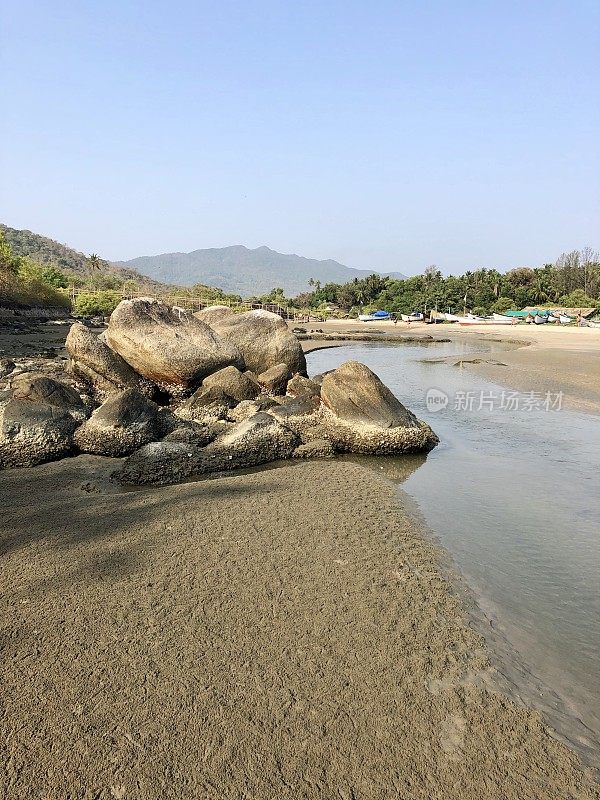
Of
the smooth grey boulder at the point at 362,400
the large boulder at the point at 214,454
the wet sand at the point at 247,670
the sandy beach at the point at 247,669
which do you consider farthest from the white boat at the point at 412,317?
the wet sand at the point at 247,670

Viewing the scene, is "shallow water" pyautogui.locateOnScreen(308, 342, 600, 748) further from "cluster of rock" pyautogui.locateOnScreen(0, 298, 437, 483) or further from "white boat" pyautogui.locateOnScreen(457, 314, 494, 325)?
"white boat" pyautogui.locateOnScreen(457, 314, 494, 325)

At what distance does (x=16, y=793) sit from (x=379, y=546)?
4148mm

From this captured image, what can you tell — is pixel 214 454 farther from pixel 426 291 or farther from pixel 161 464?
pixel 426 291

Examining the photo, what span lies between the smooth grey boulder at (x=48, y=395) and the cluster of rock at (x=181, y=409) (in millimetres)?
26

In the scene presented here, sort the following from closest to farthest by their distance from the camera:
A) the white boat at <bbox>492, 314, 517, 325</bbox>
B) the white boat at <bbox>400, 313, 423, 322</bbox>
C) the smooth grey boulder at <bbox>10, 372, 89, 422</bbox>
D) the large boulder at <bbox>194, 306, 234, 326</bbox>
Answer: the smooth grey boulder at <bbox>10, 372, 89, 422</bbox>
the large boulder at <bbox>194, 306, 234, 326</bbox>
the white boat at <bbox>492, 314, 517, 325</bbox>
the white boat at <bbox>400, 313, 423, 322</bbox>

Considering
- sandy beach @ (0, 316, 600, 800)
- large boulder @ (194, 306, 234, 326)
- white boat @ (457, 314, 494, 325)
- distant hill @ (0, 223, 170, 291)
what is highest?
distant hill @ (0, 223, 170, 291)

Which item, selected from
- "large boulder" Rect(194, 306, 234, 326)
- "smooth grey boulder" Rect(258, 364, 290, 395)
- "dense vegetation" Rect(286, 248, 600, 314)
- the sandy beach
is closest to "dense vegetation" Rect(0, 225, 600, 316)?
"dense vegetation" Rect(286, 248, 600, 314)

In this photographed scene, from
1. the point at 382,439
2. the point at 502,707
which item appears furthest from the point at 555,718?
the point at 382,439

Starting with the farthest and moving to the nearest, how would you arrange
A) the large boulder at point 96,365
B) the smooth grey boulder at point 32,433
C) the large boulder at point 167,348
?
the large boulder at point 167,348
the large boulder at point 96,365
the smooth grey boulder at point 32,433

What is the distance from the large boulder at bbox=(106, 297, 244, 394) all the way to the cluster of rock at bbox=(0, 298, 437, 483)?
0.10 ft

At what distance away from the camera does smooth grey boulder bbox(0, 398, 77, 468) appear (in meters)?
9.43

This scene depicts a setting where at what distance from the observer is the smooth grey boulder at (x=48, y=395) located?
36.0 ft

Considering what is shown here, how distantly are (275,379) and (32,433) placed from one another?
766 cm

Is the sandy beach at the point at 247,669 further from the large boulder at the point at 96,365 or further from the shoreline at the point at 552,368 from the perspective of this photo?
Result: the shoreline at the point at 552,368
